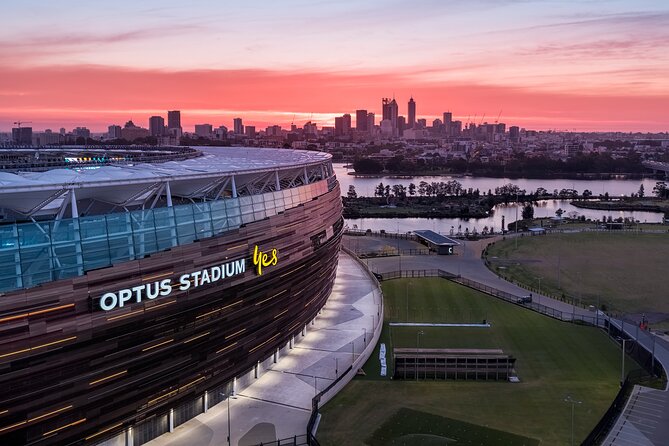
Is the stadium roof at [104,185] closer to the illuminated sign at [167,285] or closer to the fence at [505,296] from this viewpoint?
the illuminated sign at [167,285]

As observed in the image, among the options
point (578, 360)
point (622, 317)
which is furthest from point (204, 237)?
point (622, 317)

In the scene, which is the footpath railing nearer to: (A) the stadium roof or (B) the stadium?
(B) the stadium

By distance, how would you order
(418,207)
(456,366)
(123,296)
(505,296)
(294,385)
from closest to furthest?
(123,296) < (294,385) < (456,366) < (505,296) < (418,207)

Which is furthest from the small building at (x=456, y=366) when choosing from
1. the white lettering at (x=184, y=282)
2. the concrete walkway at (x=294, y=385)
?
the white lettering at (x=184, y=282)

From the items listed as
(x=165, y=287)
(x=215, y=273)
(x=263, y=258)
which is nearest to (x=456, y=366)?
(x=263, y=258)

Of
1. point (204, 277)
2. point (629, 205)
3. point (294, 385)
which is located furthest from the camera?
point (629, 205)

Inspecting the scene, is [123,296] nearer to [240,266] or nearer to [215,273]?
[215,273]
